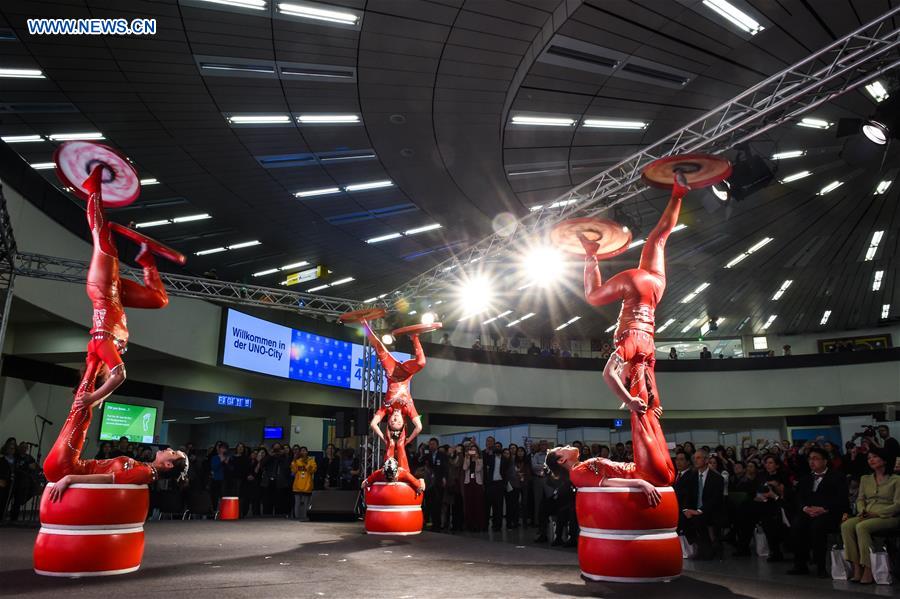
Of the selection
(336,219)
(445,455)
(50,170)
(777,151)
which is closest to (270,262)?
(336,219)

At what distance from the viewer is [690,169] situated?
5051 millimetres

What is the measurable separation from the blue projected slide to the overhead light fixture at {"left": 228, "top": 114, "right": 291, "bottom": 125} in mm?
7144

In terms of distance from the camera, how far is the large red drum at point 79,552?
4484 mm

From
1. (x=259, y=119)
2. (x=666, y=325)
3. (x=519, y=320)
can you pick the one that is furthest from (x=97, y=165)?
(x=666, y=325)

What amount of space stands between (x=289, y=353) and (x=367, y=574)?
40.7 feet

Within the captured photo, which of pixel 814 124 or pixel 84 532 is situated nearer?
pixel 84 532

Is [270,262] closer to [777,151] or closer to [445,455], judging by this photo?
[445,455]

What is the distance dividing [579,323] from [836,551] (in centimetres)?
1837

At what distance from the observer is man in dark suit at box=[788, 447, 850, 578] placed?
606cm

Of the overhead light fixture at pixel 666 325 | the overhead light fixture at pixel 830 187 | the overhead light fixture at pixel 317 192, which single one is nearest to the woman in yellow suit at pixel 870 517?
the overhead light fixture at pixel 830 187

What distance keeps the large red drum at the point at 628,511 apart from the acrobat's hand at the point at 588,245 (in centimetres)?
207

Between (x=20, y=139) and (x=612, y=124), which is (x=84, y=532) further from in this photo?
(x=612, y=124)

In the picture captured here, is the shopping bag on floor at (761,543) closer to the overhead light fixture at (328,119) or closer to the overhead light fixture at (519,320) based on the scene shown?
the overhead light fixture at (328,119)

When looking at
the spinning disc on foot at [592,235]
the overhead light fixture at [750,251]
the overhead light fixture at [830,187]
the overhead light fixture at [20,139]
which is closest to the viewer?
the spinning disc on foot at [592,235]
